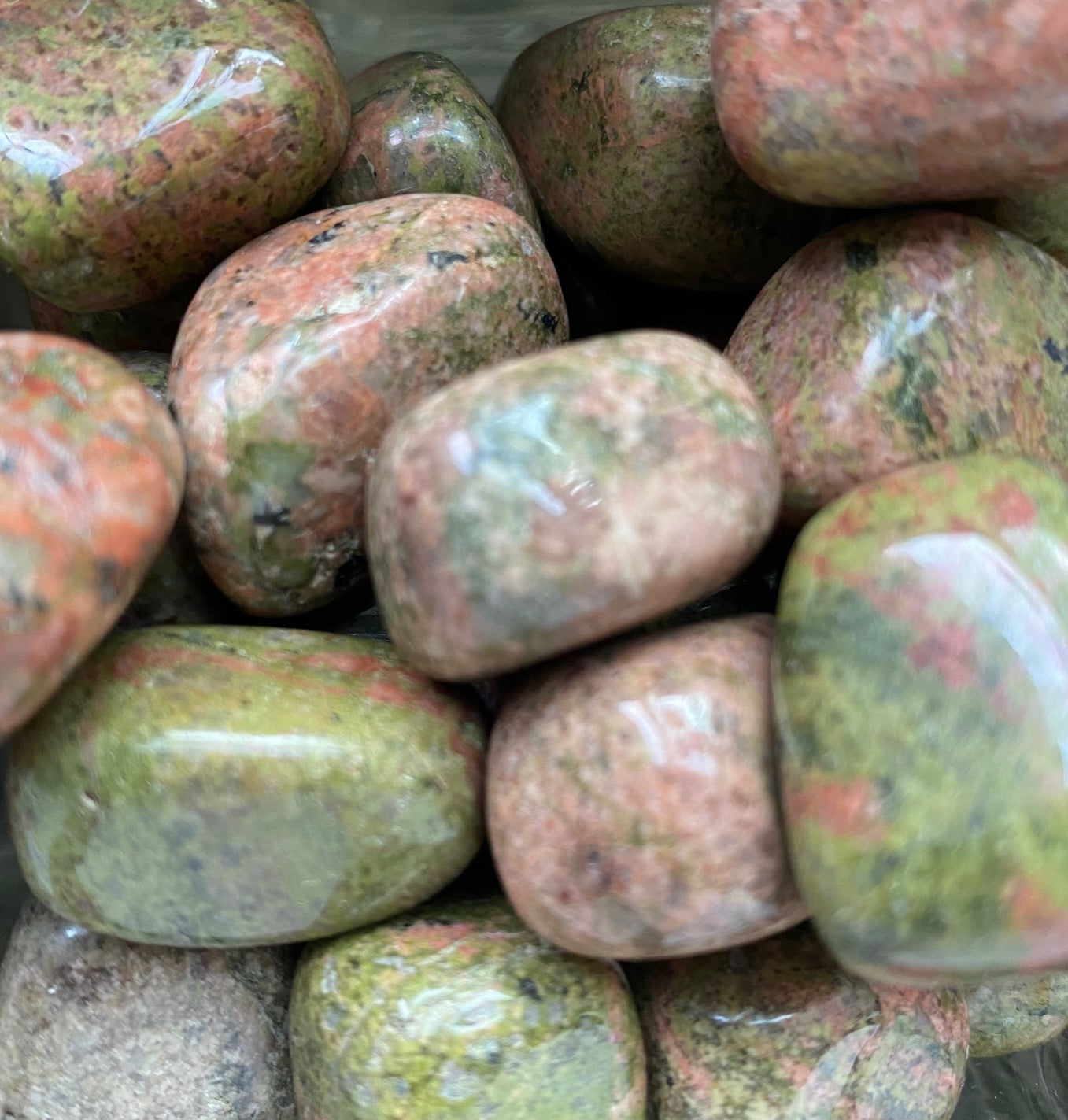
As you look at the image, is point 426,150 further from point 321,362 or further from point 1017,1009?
point 1017,1009

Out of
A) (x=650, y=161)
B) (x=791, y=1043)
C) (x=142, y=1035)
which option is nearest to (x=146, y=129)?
(x=650, y=161)

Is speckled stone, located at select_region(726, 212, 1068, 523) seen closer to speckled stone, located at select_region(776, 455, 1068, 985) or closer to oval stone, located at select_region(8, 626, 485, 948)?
speckled stone, located at select_region(776, 455, 1068, 985)

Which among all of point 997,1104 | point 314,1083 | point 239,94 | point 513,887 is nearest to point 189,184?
point 239,94

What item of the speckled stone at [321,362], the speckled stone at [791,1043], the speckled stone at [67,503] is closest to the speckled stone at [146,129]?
Result: the speckled stone at [321,362]

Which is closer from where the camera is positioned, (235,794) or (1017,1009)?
(235,794)

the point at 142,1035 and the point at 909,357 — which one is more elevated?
the point at 909,357

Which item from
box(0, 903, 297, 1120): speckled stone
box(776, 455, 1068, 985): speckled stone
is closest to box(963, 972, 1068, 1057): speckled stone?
box(776, 455, 1068, 985): speckled stone

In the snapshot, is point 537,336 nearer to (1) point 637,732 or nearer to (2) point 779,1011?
(1) point 637,732
